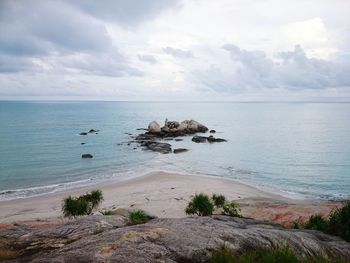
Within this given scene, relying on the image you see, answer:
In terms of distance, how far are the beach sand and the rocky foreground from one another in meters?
14.2

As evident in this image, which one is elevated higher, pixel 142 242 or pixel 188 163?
pixel 142 242

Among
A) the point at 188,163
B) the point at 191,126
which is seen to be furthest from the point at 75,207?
the point at 191,126

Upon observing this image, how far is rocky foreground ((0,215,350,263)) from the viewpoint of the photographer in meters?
9.88

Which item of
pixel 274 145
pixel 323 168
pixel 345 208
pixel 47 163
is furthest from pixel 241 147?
pixel 345 208

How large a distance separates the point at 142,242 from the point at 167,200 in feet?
90.6

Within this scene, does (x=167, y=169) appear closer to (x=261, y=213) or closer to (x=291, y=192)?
(x=291, y=192)

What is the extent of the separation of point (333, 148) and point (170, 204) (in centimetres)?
5753

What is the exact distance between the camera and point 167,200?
124 feet

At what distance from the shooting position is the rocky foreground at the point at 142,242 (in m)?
9.88

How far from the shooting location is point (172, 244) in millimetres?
10641

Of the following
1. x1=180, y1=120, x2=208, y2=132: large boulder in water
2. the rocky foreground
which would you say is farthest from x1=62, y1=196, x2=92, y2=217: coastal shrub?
x1=180, y1=120, x2=208, y2=132: large boulder in water

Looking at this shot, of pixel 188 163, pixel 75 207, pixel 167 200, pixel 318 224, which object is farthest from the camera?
pixel 188 163

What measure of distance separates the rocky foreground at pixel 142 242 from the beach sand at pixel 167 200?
1416cm

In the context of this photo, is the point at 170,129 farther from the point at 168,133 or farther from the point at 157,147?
the point at 157,147
